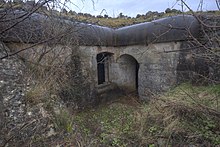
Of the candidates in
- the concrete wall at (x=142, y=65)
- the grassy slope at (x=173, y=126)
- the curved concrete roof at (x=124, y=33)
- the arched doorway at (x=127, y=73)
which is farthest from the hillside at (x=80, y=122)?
the arched doorway at (x=127, y=73)

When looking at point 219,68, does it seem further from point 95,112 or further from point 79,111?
point 79,111

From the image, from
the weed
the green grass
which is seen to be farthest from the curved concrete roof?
the weed

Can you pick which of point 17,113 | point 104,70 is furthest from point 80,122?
point 104,70

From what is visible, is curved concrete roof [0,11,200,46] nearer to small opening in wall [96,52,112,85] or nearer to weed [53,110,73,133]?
small opening in wall [96,52,112,85]

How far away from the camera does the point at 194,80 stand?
5.52 meters

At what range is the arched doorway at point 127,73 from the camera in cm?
827

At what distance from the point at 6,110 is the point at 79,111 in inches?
133

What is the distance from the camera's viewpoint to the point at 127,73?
8.48m

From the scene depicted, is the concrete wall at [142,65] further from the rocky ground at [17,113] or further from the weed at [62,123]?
the weed at [62,123]

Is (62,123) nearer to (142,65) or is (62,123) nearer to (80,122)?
(80,122)

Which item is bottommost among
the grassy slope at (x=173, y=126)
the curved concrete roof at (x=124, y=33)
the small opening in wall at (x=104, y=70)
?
the grassy slope at (x=173, y=126)

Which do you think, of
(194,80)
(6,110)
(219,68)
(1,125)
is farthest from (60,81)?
(219,68)

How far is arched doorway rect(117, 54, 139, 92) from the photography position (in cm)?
827

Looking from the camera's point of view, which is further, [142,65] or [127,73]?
[127,73]
